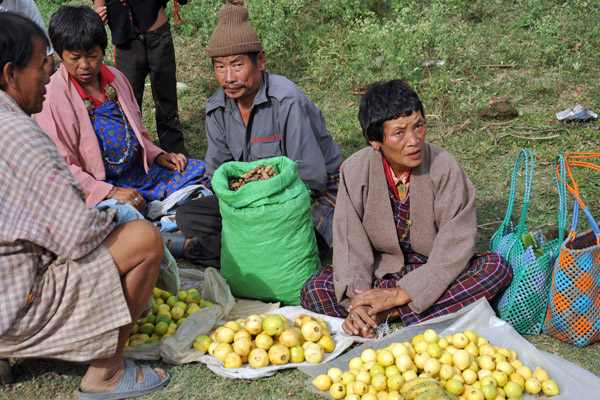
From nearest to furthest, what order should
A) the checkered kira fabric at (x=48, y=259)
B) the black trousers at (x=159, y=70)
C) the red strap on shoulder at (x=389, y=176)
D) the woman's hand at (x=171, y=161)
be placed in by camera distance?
the checkered kira fabric at (x=48, y=259) < the red strap on shoulder at (x=389, y=176) < the woman's hand at (x=171, y=161) < the black trousers at (x=159, y=70)

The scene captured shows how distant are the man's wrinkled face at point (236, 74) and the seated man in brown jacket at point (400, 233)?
3.41 feet

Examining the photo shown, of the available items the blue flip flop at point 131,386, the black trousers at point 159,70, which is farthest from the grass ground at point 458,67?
the blue flip flop at point 131,386

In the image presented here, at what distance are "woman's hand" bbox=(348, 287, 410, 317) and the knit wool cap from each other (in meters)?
1.83

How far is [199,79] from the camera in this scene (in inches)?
305

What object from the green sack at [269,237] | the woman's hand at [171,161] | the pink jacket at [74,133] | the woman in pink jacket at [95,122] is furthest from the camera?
the woman's hand at [171,161]

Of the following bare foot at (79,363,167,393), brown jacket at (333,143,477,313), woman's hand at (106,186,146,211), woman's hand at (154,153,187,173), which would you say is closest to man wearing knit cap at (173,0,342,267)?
woman's hand at (106,186,146,211)

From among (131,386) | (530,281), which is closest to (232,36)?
(131,386)

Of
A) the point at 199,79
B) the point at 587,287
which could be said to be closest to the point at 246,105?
the point at 587,287

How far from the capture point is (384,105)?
3229 millimetres

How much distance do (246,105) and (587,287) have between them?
8.31ft

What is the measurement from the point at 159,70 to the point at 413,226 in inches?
136

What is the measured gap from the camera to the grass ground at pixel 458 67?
18.1 feet

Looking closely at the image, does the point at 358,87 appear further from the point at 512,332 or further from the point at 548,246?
Answer: the point at 512,332

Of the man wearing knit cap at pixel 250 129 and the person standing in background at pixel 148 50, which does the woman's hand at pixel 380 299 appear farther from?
the person standing in background at pixel 148 50
